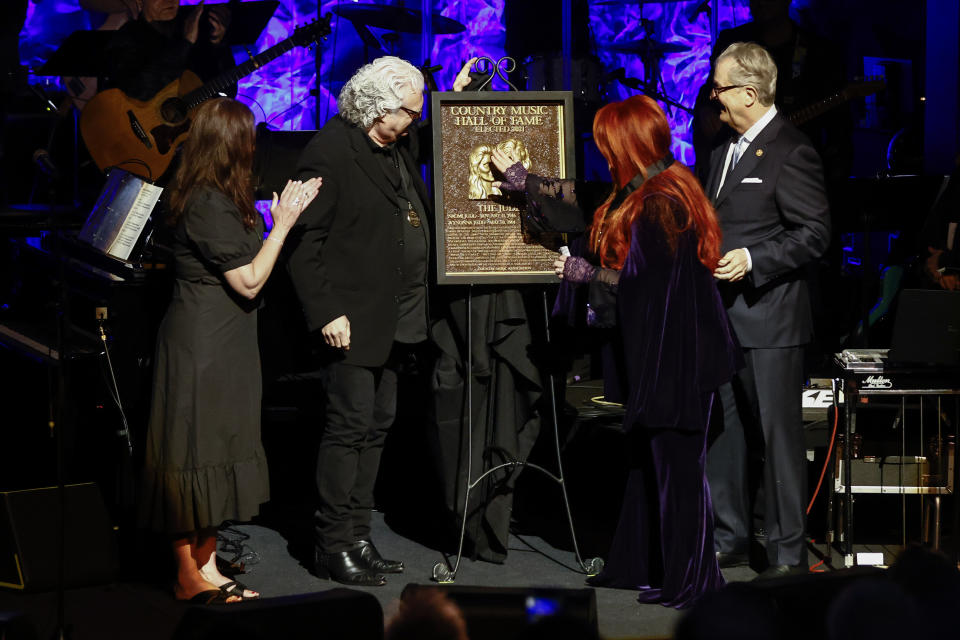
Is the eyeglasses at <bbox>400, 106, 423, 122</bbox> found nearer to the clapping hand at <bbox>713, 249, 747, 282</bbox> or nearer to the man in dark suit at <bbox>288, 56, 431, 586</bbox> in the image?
the man in dark suit at <bbox>288, 56, 431, 586</bbox>

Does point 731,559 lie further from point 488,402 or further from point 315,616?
point 315,616

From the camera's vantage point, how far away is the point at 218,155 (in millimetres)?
4289

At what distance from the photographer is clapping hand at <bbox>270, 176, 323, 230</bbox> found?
4328mm

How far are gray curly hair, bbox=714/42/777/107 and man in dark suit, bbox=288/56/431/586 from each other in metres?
1.31

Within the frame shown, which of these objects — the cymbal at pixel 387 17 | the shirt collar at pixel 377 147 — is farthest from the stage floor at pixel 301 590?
the cymbal at pixel 387 17

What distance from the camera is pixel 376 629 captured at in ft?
8.61

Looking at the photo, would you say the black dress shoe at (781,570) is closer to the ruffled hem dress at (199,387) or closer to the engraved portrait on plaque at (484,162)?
the engraved portrait on plaque at (484,162)

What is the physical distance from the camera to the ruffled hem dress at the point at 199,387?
4.27m

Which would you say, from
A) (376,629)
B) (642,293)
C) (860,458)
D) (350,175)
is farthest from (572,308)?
(376,629)

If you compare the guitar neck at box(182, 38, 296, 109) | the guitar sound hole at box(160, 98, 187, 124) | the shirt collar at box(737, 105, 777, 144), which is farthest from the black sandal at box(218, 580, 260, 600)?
the guitar neck at box(182, 38, 296, 109)

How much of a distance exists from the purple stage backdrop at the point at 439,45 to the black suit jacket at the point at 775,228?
5.60 meters

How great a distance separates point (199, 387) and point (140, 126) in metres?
3.69

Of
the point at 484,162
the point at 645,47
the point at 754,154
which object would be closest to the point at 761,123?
the point at 754,154

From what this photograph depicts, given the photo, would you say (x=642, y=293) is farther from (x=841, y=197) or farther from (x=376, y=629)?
(x=841, y=197)
